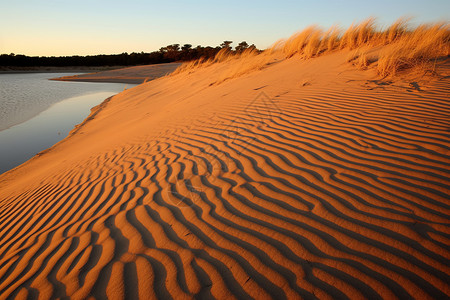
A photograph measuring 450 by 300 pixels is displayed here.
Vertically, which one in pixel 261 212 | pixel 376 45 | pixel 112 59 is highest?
pixel 376 45

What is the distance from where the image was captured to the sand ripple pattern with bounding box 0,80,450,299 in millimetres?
1677

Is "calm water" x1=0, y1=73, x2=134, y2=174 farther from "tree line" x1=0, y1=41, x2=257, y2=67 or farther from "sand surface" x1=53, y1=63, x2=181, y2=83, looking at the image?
"tree line" x1=0, y1=41, x2=257, y2=67

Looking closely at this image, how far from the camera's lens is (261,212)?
89.0 inches

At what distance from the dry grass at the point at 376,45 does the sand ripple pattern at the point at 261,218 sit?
1.57 m

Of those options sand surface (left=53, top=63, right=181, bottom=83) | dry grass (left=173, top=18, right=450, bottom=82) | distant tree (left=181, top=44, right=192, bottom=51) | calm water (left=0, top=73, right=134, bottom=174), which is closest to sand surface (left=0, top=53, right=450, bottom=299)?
dry grass (left=173, top=18, right=450, bottom=82)

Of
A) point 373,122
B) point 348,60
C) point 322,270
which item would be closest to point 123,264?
point 322,270

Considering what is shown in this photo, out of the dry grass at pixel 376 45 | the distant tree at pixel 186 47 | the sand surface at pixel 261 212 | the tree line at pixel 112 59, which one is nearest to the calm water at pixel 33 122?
the sand surface at pixel 261 212

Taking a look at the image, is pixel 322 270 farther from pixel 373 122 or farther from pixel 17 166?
pixel 17 166

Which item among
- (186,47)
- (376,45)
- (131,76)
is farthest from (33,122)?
(186,47)

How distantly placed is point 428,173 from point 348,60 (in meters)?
4.87

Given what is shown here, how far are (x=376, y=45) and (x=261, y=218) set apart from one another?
23.8ft

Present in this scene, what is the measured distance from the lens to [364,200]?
2.22m

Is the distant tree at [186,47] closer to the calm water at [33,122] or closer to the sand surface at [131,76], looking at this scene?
the sand surface at [131,76]

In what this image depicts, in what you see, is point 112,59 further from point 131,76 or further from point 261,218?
point 261,218
